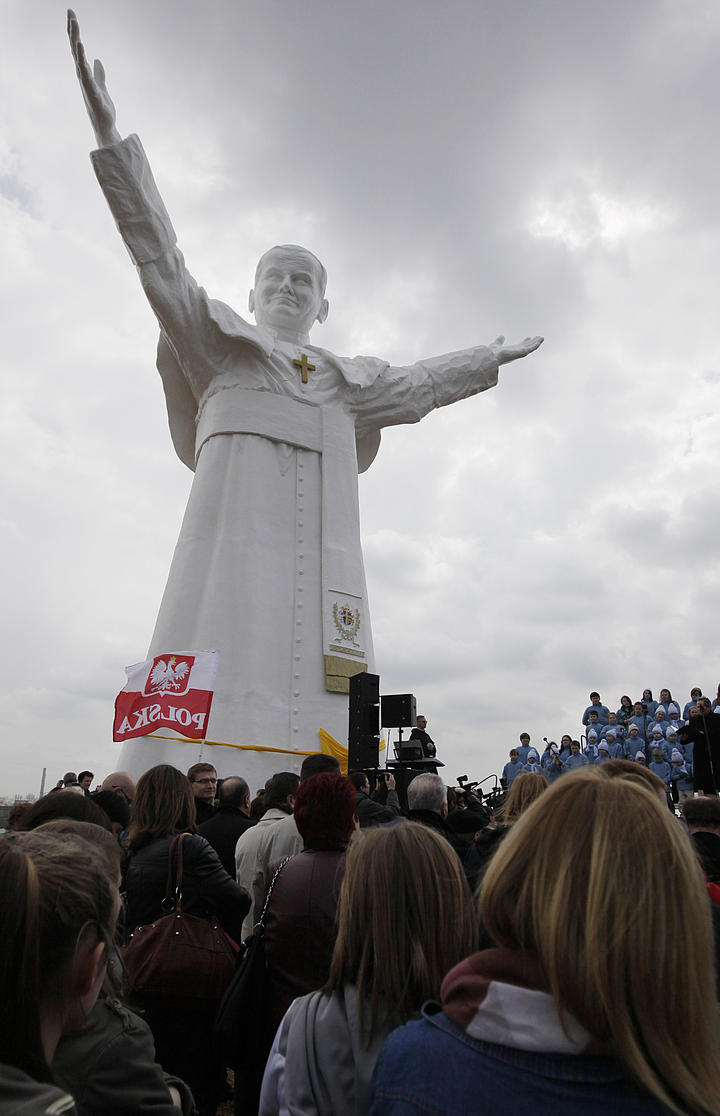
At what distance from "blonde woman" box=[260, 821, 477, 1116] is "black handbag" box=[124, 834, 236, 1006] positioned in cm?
115

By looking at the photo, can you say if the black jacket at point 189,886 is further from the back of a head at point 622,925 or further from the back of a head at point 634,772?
the back of a head at point 622,925

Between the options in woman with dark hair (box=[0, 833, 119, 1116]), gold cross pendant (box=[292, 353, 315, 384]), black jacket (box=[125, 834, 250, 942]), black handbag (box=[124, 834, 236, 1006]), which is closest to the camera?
woman with dark hair (box=[0, 833, 119, 1116])

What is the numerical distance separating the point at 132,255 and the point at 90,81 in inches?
75.8

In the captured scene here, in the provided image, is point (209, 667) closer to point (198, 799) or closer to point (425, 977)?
point (198, 799)

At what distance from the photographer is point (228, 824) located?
14.0 feet

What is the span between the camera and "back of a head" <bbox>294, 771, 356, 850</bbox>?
8.86 feet

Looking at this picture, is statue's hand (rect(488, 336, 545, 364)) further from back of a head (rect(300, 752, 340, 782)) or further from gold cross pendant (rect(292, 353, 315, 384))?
back of a head (rect(300, 752, 340, 782))

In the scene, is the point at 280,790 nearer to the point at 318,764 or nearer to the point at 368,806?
the point at 318,764

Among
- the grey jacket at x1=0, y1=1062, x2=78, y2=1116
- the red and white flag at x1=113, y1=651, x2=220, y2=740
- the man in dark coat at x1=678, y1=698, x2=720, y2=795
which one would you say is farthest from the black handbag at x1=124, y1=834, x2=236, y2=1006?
the man in dark coat at x1=678, y1=698, x2=720, y2=795

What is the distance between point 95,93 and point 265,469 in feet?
15.7

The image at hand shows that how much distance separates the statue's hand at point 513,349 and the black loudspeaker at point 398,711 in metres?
6.46

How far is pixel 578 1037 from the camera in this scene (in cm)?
112

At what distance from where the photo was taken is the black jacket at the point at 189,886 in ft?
9.87

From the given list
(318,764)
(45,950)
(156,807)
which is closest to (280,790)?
(318,764)
